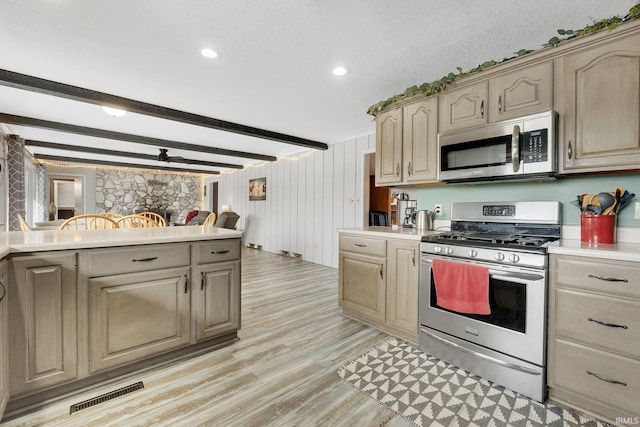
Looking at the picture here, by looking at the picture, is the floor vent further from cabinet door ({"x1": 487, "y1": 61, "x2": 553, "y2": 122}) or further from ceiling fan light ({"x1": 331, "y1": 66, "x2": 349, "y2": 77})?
cabinet door ({"x1": 487, "y1": 61, "x2": 553, "y2": 122})

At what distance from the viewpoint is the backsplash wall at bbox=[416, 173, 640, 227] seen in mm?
1908

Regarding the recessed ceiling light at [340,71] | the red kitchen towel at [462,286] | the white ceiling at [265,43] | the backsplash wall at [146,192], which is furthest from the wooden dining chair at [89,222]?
the backsplash wall at [146,192]

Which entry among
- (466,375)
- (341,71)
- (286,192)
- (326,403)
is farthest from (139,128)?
(466,375)

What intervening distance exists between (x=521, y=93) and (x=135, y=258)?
293 cm

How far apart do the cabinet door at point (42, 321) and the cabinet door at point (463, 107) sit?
290 centimetres

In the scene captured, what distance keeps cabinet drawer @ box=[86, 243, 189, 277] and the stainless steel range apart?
184 centimetres

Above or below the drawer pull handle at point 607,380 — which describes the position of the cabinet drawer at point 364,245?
above

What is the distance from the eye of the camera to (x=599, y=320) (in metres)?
1.51

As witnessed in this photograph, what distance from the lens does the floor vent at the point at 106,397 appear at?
1566 millimetres

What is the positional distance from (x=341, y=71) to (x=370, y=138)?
2230mm

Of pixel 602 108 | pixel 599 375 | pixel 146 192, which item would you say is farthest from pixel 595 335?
pixel 146 192

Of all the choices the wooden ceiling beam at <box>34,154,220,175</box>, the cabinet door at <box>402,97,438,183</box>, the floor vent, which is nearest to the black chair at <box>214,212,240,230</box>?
the wooden ceiling beam at <box>34,154,220,175</box>

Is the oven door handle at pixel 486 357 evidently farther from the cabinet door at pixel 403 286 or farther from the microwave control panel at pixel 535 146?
the microwave control panel at pixel 535 146

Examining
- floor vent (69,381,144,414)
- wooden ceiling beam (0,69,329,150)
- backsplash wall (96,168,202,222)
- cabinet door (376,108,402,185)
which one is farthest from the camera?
backsplash wall (96,168,202,222)
